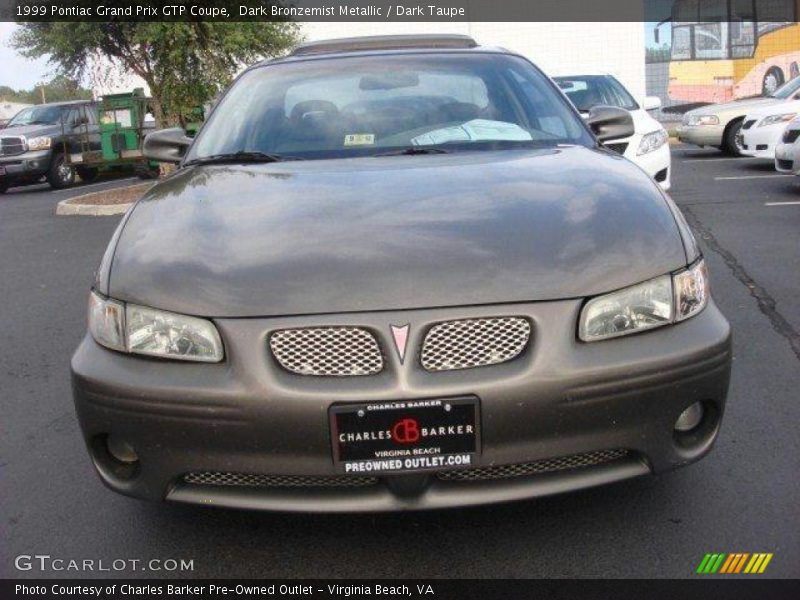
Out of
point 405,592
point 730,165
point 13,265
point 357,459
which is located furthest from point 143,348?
point 730,165

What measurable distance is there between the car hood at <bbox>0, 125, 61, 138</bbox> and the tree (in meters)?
1.86

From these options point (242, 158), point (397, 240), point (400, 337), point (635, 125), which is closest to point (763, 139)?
point (635, 125)

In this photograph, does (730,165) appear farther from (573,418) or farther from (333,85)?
(573,418)

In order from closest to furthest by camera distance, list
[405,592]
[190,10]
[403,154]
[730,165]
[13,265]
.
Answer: [405,592]
[403,154]
[13,265]
[190,10]
[730,165]

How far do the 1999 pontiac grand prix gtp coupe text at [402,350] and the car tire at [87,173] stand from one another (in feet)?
58.3

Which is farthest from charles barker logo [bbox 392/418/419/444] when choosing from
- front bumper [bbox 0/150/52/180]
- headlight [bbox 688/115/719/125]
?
front bumper [bbox 0/150/52/180]

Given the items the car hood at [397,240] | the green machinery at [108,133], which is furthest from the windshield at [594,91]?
the green machinery at [108,133]

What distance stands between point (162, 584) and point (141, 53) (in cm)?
1372

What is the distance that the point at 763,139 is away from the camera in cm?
1312

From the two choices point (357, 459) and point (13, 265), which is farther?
point (13, 265)

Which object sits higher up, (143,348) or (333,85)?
(333,85)

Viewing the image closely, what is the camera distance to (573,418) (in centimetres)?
238

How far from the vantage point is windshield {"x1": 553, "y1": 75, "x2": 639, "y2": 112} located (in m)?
11.3

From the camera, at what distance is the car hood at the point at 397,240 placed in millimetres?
2428
